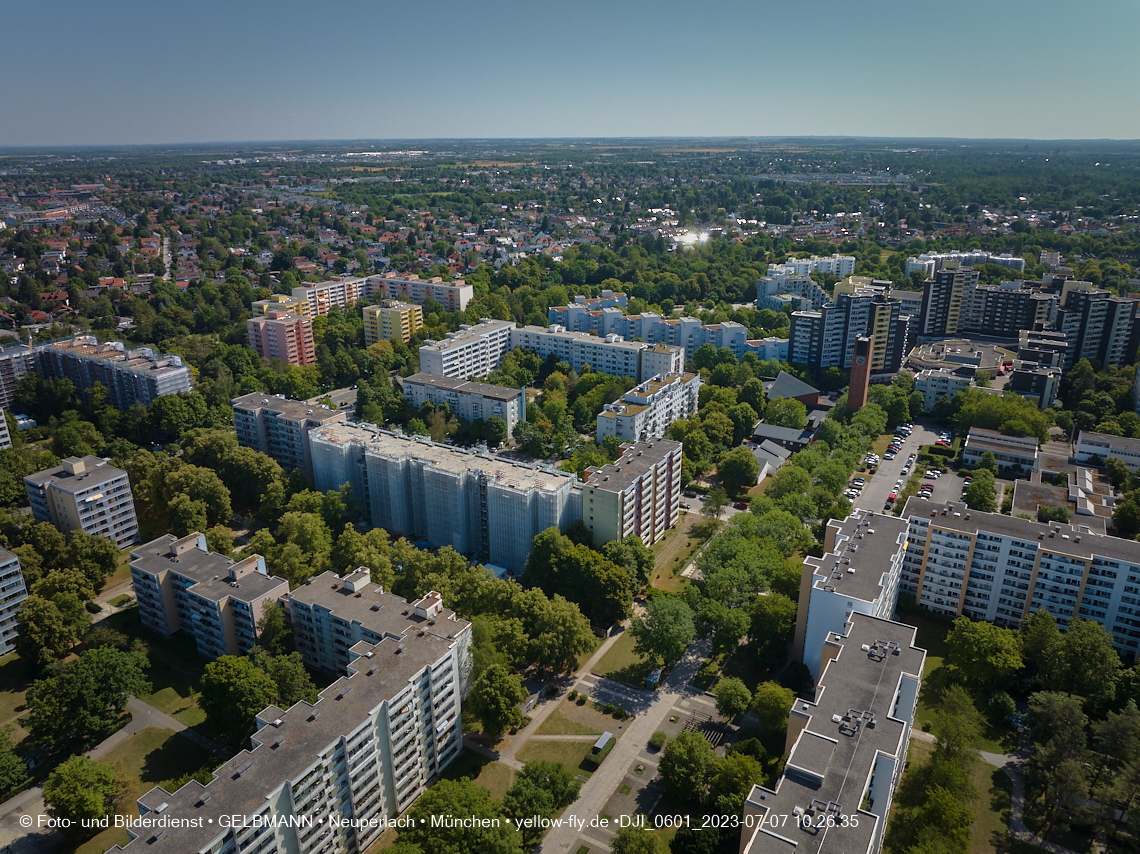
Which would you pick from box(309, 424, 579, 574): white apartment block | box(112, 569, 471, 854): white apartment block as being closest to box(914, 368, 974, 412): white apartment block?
box(309, 424, 579, 574): white apartment block

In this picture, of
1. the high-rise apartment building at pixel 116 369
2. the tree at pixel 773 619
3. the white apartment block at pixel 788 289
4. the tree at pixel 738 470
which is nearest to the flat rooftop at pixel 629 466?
the tree at pixel 738 470

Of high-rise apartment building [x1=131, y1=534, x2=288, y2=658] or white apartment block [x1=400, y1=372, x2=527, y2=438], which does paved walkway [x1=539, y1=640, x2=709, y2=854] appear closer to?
high-rise apartment building [x1=131, y1=534, x2=288, y2=658]

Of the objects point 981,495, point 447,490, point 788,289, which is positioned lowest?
point 981,495

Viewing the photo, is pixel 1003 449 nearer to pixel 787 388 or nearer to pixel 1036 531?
pixel 787 388

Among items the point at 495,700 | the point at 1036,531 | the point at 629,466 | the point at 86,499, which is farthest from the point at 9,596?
the point at 1036,531

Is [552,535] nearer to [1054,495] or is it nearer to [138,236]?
[1054,495]

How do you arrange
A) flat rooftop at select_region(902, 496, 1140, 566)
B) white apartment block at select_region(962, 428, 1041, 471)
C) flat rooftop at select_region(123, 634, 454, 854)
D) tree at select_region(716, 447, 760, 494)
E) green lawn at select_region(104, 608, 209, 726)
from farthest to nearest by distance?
white apartment block at select_region(962, 428, 1041, 471) → tree at select_region(716, 447, 760, 494) → flat rooftop at select_region(902, 496, 1140, 566) → green lawn at select_region(104, 608, 209, 726) → flat rooftop at select_region(123, 634, 454, 854)

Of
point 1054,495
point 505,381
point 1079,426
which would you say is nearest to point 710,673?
point 1054,495
